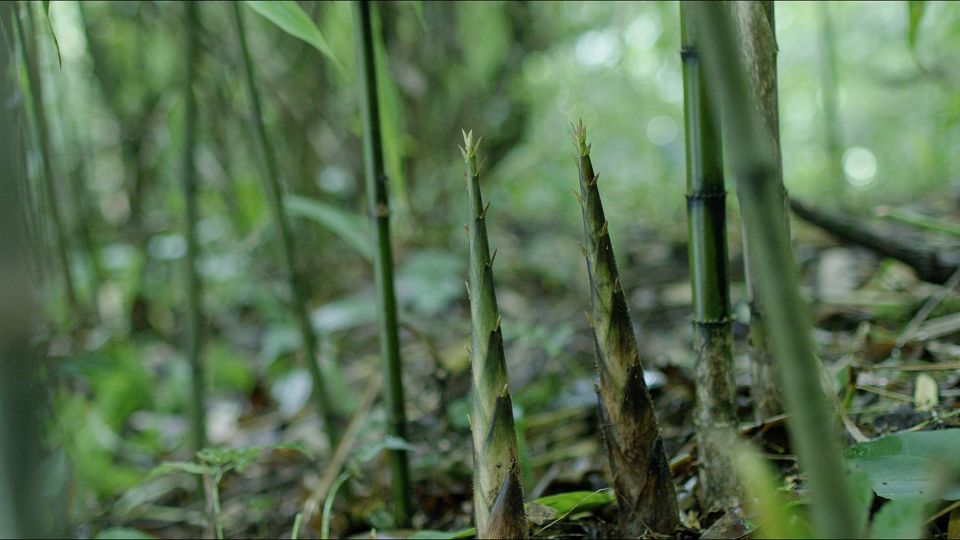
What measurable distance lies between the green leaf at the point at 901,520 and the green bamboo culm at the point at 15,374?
527 millimetres

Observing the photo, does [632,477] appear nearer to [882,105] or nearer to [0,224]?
[0,224]

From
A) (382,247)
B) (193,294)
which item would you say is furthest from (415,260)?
(382,247)

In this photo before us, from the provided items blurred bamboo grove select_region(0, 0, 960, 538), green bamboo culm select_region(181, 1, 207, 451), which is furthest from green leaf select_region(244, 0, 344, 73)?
green bamboo culm select_region(181, 1, 207, 451)

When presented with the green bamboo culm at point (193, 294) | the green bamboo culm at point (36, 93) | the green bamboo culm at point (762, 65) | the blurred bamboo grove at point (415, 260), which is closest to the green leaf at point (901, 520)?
the blurred bamboo grove at point (415, 260)

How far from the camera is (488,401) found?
1.85ft

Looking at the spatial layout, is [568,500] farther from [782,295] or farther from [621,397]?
[782,295]

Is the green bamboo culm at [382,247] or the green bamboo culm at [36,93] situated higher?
the green bamboo culm at [36,93]

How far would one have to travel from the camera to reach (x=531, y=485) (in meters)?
0.98

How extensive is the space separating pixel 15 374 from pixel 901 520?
1.78 ft

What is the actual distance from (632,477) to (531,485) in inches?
12.8

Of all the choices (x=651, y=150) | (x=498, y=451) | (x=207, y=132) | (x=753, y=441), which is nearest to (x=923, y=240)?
(x=651, y=150)

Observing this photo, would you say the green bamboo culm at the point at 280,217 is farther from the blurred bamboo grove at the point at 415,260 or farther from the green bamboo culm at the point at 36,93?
the green bamboo culm at the point at 36,93

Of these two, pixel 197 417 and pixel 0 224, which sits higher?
pixel 0 224

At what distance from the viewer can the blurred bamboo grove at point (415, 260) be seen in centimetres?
57
